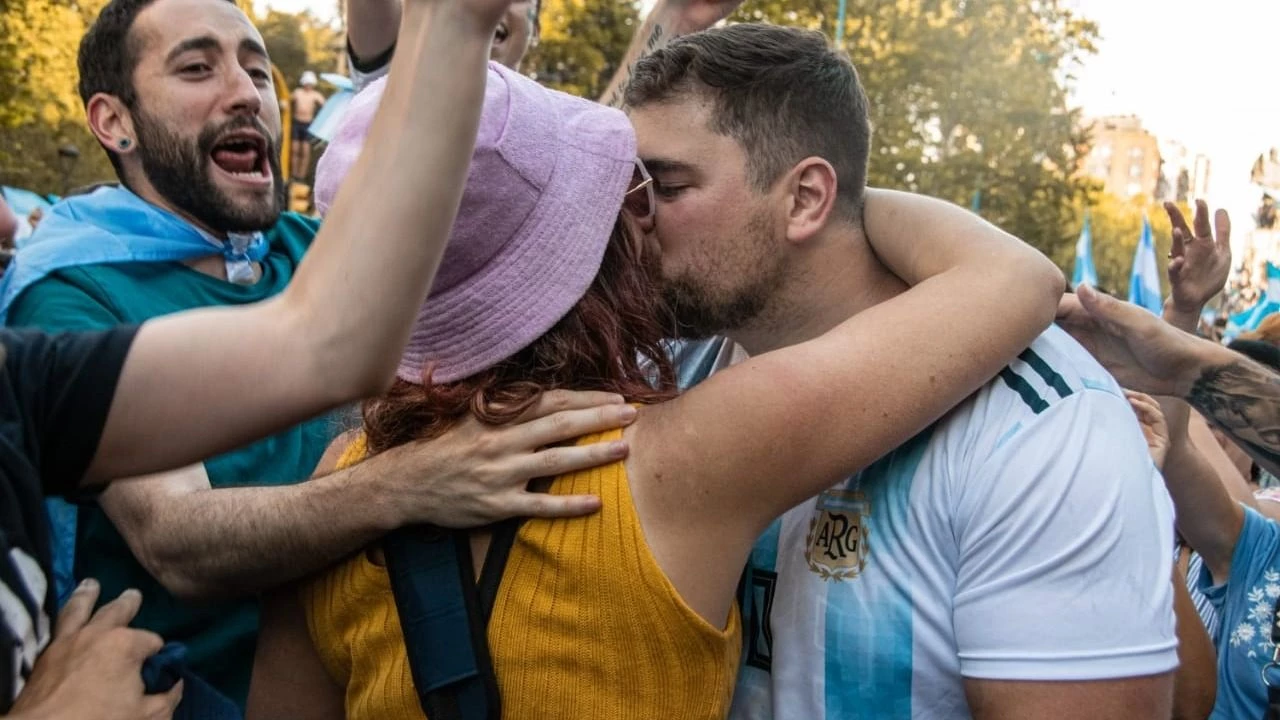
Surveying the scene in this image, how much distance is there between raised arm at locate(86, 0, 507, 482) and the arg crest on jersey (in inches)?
31.4

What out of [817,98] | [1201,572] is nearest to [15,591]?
[817,98]

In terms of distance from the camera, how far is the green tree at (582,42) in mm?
22891

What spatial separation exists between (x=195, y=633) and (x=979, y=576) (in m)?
1.61

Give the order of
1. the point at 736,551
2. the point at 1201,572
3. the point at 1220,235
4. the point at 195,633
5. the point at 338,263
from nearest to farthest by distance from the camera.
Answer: the point at 338,263, the point at 736,551, the point at 195,633, the point at 1220,235, the point at 1201,572

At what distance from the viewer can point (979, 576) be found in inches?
62.4

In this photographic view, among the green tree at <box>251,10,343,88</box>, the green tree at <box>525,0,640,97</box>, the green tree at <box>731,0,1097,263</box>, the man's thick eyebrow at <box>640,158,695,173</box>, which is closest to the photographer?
the man's thick eyebrow at <box>640,158,695,173</box>

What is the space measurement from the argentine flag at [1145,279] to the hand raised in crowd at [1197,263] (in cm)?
308

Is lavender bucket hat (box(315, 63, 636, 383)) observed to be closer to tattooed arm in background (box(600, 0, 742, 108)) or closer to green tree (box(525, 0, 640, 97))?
tattooed arm in background (box(600, 0, 742, 108))

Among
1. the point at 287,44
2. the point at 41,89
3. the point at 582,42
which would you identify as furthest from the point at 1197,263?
the point at 287,44

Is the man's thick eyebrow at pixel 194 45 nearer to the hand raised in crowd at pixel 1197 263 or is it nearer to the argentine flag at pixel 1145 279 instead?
the hand raised in crowd at pixel 1197 263

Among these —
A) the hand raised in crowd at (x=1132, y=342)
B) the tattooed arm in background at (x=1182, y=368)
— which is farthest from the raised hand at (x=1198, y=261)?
the hand raised in crowd at (x=1132, y=342)

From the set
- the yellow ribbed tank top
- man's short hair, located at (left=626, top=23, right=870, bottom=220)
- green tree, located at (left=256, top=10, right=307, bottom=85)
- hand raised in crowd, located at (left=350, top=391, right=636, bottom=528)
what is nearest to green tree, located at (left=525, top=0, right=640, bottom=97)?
green tree, located at (left=256, top=10, right=307, bottom=85)

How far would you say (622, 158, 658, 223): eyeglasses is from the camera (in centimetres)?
181

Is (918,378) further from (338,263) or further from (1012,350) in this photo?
(338,263)
